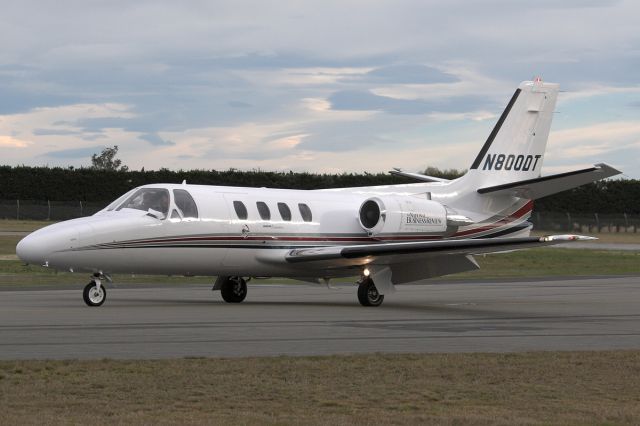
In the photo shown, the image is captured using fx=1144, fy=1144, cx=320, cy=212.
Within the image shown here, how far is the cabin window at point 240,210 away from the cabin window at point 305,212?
1721 mm

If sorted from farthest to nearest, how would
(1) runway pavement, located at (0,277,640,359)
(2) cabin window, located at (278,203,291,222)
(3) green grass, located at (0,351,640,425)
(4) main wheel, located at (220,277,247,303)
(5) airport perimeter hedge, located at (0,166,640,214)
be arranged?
(5) airport perimeter hedge, located at (0,166,640,214) < (4) main wheel, located at (220,277,247,303) < (2) cabin window, located at (278,203,291,222) < (1) runway pavement, located at (0,277,640,359) < (3) green grass, located at (0,351,640,425)

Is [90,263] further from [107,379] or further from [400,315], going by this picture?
[107,379]

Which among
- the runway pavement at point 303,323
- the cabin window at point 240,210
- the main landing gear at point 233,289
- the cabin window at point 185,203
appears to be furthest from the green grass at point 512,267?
the cabin window at point 240,210

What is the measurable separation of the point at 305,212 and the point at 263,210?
132 centimetres

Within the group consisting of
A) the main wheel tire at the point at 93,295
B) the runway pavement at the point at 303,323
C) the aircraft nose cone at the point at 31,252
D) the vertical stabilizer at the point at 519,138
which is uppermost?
the vertical stabilizer at the point at 519,138

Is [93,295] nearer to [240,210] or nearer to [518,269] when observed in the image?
[240,210]

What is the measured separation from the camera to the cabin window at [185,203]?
2527cm

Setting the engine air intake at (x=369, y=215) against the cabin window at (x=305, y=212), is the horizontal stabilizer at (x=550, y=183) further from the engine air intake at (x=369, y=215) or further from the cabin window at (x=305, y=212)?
the cabin window at (x=305, y=212)

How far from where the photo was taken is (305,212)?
27.7 m

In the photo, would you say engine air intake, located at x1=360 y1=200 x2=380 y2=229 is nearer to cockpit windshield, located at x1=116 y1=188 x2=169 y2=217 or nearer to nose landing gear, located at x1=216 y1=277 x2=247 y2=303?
nose landing gear, located at x1=216 y1=277 x2=247 y2=303

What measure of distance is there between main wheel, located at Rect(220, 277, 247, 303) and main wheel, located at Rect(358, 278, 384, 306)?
9.73 ft

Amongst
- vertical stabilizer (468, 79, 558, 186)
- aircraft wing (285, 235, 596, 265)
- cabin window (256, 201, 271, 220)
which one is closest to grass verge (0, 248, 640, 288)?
cabin window (256, 201, 271, 220)

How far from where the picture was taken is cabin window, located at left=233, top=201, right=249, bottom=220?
86.1 ft

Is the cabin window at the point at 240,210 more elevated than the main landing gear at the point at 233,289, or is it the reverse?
the cabin window at the point at 240,210
